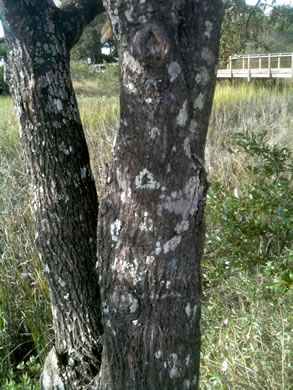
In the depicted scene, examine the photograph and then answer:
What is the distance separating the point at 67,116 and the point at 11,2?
0.46 metres

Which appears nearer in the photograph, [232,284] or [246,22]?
[232,284]

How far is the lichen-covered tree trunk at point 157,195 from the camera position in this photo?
1.14 metres

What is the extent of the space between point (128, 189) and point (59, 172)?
1.55 ft

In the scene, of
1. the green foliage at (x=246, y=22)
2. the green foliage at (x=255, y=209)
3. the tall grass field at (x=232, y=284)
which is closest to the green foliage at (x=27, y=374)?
the tall grass field at (x=232, y=284)

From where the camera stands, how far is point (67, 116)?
5.31 ft

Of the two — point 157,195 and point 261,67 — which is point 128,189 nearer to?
point 157,195

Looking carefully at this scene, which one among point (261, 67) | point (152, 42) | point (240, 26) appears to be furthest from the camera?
point (261, 67)

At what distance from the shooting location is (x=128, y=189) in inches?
49.3

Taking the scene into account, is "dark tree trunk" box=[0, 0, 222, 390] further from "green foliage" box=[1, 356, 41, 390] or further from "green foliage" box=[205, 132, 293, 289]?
"green foliage" box=[205, 132, 293, 289]

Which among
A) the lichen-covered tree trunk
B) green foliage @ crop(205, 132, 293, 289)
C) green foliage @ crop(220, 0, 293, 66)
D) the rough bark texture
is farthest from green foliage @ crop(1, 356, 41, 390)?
green foliage @ crop(220, 0, 293, 66)

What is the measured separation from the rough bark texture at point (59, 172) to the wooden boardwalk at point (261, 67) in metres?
12.9

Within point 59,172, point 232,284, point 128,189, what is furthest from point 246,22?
point 128,189

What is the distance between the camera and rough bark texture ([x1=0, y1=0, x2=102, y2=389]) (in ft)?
5.14

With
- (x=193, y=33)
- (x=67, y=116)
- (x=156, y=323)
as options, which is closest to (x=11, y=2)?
(x=67, y=116)
